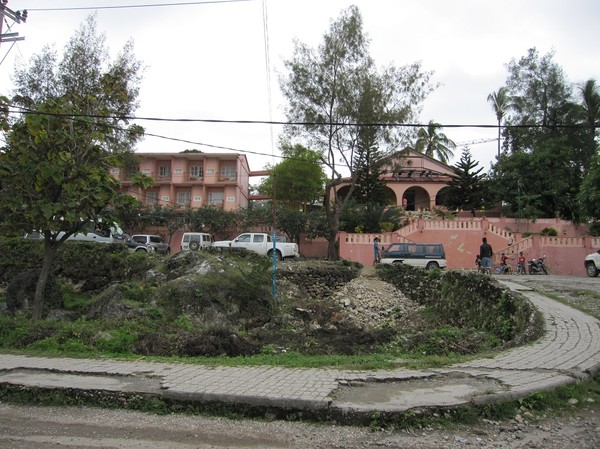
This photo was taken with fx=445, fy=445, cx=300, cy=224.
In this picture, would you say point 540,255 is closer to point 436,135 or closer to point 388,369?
point 388,369

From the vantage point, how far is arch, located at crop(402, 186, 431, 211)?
44.2m

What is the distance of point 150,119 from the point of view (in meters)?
10.1

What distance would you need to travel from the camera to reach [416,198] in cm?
4566

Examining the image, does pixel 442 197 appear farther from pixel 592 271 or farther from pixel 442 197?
pixel 592 271

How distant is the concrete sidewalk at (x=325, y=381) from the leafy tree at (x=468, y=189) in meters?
34.5

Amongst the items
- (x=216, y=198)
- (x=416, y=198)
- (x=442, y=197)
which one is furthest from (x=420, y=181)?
(x=216, y=198)

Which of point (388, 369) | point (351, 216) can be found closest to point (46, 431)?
point (388, 369)

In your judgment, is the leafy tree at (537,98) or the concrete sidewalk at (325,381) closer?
the concrete sidewalk at (325,381)

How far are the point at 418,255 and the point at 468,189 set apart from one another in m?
18.9

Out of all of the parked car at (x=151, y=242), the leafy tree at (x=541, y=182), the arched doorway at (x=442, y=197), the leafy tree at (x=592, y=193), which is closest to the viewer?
the leafy tree at (x=592, y=193)

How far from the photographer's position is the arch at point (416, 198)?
4425 centimetres

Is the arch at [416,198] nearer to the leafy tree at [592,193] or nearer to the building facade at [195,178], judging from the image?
the building facade at [195,178]

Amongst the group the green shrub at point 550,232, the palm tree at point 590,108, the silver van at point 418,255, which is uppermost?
the palm tree at point 590,108

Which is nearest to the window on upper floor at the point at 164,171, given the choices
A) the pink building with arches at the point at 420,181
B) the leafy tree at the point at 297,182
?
the leafy tree at the point at 297,182
